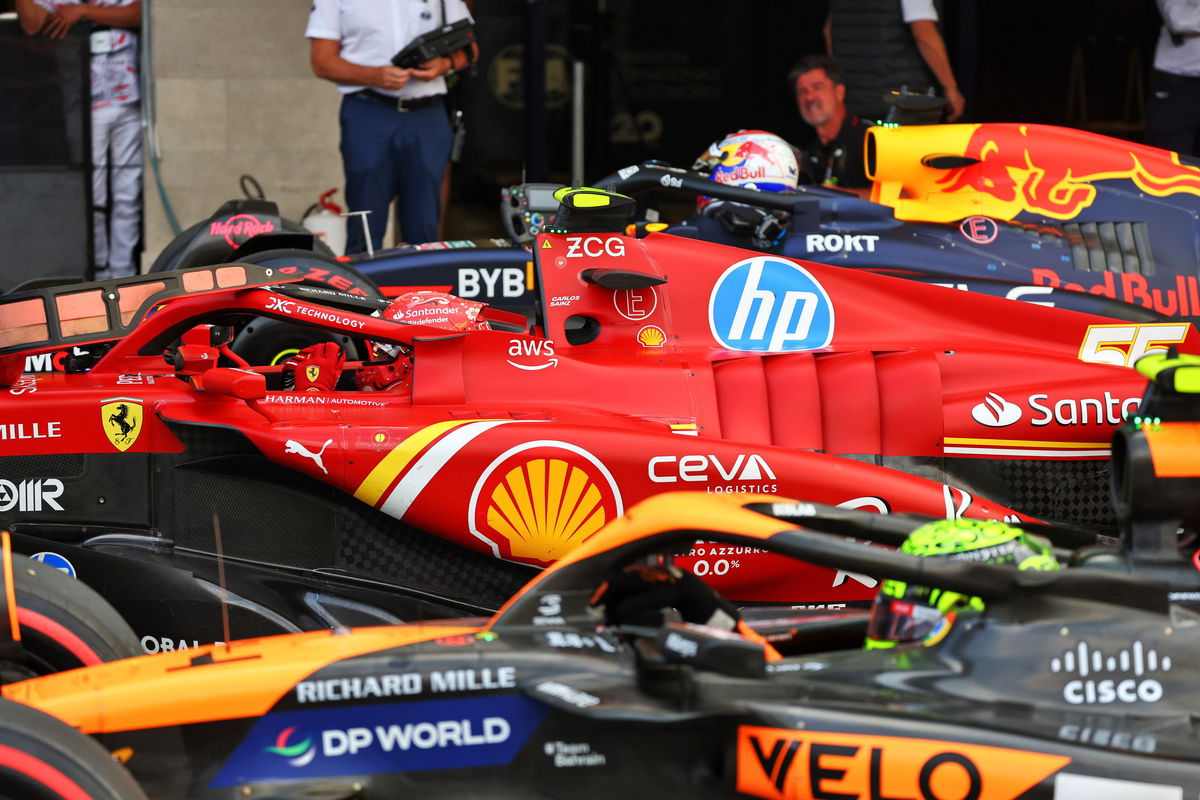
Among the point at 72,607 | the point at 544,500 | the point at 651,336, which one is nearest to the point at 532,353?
the point at 651,336

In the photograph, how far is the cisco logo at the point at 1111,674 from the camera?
3148 millimetres

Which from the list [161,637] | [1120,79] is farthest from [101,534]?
[1120,79]

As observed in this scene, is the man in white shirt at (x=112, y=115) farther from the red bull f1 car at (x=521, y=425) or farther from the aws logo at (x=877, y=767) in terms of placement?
the aws logo at (x=877, y=767)

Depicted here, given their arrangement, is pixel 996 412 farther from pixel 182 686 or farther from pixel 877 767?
pixel 182 686

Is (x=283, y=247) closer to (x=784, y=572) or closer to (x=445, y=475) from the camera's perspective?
(x=445, y=475)

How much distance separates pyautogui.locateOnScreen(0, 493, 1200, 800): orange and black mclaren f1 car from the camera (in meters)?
2.98

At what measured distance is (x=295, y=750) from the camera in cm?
299

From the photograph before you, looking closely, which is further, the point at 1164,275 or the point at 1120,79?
the point at 1120,79

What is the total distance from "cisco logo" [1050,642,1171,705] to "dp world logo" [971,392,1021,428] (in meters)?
1.93

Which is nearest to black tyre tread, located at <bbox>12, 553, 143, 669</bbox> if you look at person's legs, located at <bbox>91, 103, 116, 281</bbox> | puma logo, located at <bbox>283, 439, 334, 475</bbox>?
puma logo, located at <bbox>283, 439, 334, 475</bbox>

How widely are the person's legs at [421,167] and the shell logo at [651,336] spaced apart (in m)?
3.56

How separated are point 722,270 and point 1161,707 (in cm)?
275

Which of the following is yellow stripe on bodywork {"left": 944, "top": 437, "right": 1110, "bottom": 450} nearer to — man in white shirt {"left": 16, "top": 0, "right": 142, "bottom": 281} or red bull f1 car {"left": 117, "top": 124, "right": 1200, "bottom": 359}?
red bull f1 car {"left": 117, "top": 124, "right": 1200, "bottom": 359}

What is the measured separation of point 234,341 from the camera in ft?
20.0
